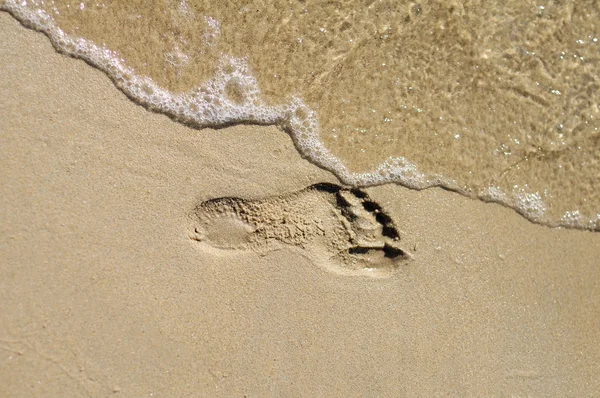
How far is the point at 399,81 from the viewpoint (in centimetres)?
265

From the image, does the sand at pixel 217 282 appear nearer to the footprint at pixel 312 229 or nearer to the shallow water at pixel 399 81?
the footprint at pixel 312 229

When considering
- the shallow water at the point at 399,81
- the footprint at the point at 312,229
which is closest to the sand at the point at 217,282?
the footprint at the point at 312,229

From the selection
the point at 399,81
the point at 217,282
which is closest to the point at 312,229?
the point at 217,282

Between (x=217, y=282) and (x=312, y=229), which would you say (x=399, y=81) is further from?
(x=217, y=282)

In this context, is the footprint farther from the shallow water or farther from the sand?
the shallow water

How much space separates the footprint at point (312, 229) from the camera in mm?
2520

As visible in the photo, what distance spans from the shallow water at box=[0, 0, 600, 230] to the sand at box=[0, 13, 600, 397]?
0.76ft

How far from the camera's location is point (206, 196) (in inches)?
99.6

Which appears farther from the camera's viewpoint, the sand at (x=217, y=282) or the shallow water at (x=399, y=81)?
the shallow water at (x=399, y=81)

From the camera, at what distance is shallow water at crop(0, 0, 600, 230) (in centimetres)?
263

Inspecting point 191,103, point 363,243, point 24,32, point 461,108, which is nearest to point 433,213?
point 363,243

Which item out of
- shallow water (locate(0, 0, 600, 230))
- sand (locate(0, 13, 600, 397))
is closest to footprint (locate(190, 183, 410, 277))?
sand (locate(0, 13, 600, 397))

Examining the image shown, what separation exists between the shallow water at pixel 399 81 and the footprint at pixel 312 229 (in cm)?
25

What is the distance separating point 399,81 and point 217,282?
1774 mm
